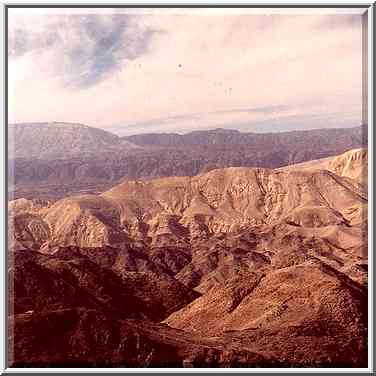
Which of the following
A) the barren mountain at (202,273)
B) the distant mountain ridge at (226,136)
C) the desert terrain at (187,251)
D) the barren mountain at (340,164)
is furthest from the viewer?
the barren mountain at (340,164)

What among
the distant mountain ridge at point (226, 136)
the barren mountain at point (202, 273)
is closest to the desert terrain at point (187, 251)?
the barren mountain at point (202, 273)

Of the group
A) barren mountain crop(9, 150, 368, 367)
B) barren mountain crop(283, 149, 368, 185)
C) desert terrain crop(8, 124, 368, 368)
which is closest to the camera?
barren mountain crop(9, 150, 368, 367)

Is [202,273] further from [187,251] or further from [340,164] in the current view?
[340,164]

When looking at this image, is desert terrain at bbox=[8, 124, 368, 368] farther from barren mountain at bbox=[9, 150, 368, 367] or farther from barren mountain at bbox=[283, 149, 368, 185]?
barren mountain at bbox=[283, 149, 368, 185]

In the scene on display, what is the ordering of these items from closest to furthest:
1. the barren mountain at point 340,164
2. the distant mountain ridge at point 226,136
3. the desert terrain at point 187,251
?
the desert terrain at point 187,251
the distant mountain ridge at point 226,136
the barren mountain at point 340,164

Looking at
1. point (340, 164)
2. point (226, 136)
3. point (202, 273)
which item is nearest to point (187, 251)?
point (202, 273)

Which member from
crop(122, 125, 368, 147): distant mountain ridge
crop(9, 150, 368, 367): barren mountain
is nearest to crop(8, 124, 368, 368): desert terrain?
crop(9, 150, 368, 367): barren mountain

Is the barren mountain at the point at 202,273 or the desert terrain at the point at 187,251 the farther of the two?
the desert terrain at the point at 187,251

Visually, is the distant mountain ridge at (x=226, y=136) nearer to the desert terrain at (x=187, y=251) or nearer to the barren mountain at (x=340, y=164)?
the desert terrain at (x=187, y=251)
